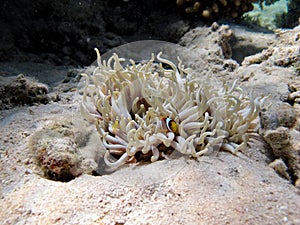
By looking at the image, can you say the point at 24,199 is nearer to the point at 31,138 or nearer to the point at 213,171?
the point at 31,138

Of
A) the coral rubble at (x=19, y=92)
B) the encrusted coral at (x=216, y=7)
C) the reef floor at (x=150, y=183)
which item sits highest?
the encrusted coral at (x=216, y=7)

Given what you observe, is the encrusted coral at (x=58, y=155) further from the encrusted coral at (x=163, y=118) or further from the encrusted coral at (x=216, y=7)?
the encrusted coral at (x=216, y=7)

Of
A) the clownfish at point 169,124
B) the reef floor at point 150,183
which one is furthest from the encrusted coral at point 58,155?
the clownfish at point 169,124

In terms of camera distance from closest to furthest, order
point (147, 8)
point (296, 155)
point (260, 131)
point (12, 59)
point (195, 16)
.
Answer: point (296, 155) < point (260, 131) < point (12, 59) < point (195, 16) < point (147, 8)

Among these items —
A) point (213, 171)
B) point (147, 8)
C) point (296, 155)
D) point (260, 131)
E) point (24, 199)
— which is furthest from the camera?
point (147, 8)

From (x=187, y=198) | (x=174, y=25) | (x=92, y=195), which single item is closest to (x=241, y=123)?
(x=187, y=198)

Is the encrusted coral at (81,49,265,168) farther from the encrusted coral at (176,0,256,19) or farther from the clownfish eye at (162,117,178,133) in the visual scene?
the encrusted coral at (176,0,256,19)

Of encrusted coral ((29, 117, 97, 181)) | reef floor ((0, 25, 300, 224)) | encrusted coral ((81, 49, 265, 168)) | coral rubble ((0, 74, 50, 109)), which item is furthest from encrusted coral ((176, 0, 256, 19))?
encrusted coral ((29, 117, 97, 181))
